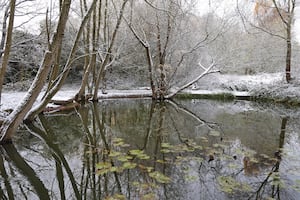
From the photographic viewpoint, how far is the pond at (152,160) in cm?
344

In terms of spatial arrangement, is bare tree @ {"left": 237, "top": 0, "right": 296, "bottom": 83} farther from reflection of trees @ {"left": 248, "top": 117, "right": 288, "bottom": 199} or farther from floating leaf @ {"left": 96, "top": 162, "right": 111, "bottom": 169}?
floating leaf @ {"left": 96, "top": 162, "right": 111, "bottom": 169}

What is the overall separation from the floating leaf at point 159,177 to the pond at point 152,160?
1cm

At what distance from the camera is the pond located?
3.44 metres

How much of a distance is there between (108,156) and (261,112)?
700 centimetres

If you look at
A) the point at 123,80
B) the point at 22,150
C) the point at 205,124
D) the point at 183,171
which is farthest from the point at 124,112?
the point at 123,80

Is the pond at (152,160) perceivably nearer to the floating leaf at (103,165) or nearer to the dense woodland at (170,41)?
the floating leaf at (103,165)

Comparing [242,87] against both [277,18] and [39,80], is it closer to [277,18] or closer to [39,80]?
[277,18]

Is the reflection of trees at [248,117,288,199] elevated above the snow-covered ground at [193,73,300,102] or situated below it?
below

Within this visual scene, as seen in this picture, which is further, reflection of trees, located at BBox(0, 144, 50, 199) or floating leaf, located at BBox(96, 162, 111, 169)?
floating leaf, located at BBox(96, 162, 111, 169)

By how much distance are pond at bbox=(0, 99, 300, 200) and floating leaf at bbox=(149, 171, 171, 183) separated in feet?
0.05

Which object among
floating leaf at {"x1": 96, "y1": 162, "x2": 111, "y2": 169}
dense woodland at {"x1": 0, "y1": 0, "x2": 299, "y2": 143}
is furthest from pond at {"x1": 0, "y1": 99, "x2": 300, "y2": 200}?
dense woodland at {"x1": 0, "y1": 0, "x2": 299, "y2": 143}

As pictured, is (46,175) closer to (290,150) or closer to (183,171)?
(183,171)

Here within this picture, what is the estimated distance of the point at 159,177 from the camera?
3805 mm

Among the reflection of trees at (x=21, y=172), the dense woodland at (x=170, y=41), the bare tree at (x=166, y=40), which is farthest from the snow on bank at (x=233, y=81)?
the reflection of trees at (x=21, y=172)
